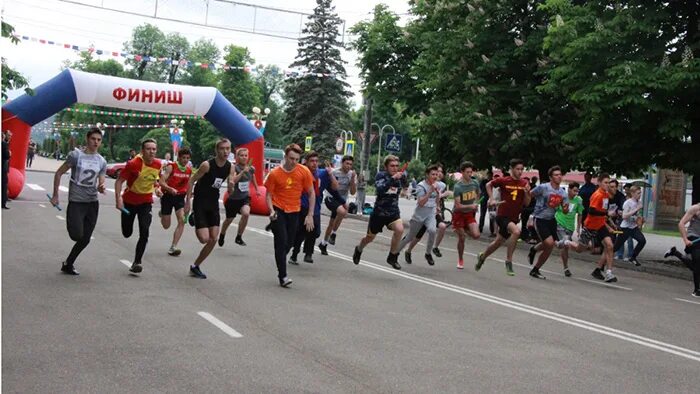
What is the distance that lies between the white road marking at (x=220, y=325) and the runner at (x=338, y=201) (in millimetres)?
6666

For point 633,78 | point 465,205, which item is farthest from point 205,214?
point 633,78

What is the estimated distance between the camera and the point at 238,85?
265 ft

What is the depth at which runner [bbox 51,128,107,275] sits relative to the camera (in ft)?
32.5

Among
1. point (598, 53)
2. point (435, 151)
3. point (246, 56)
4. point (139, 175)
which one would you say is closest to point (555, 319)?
point (139, 175)

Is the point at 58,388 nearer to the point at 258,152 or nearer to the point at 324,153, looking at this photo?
the point at 258,152

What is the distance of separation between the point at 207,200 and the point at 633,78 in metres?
8.90

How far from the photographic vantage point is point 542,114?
71.5ft

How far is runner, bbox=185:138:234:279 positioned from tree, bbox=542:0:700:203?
27.3 feet

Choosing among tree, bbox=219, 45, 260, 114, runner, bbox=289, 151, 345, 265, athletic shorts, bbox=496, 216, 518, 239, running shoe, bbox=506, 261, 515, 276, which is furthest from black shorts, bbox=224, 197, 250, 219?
tree, bbox=219, 45, 260, 114

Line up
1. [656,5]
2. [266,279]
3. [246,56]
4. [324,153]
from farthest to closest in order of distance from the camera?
[246,56] < [324,153] < [656,5] < [266,279]

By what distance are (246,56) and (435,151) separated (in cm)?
6106

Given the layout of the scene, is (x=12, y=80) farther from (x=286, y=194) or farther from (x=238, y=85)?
(x=238, y=85)

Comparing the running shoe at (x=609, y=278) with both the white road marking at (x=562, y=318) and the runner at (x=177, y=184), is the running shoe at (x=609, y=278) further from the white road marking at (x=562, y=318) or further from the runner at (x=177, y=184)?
the runner at (x=177, y=184)

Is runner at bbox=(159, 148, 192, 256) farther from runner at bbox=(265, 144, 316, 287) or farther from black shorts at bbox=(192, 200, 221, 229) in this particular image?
runner at bbox=(265, 144, 316, 287)
